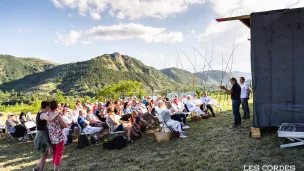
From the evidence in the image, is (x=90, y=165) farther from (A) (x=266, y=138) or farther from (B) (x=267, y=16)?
Answer: (B) (x=267, y=16)

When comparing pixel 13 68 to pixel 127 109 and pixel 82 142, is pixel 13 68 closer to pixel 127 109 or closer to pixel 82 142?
pixel 127 109

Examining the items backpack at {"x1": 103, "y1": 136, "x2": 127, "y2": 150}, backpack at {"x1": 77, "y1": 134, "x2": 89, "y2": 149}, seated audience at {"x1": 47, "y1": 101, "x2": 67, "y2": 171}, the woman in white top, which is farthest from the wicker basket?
seated audience at {"x1": 47, "y1": 101, "x2": 67, "y2": 171}

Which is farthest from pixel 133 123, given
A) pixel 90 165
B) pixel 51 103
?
pixel 51 103

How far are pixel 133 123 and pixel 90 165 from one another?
2.59 meters

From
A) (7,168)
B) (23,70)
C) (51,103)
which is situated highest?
→ (23,70)

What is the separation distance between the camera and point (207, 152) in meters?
5.87

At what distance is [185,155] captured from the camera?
5.89 m

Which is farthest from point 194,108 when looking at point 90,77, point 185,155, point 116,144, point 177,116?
point 90,77

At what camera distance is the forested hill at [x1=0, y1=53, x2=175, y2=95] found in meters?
102

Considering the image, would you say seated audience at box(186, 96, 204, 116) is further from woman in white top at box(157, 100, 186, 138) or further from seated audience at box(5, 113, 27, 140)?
seated audience at box(5, 113, 27, 140)

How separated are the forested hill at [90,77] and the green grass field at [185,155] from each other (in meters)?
81.8

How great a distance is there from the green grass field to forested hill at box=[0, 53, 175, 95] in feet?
268

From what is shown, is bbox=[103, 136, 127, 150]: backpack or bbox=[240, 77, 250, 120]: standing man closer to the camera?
bbox=[103, 136, 127, 150]: backpack

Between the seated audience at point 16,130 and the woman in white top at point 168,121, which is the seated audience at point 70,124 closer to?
the seated audience at point 16,130
